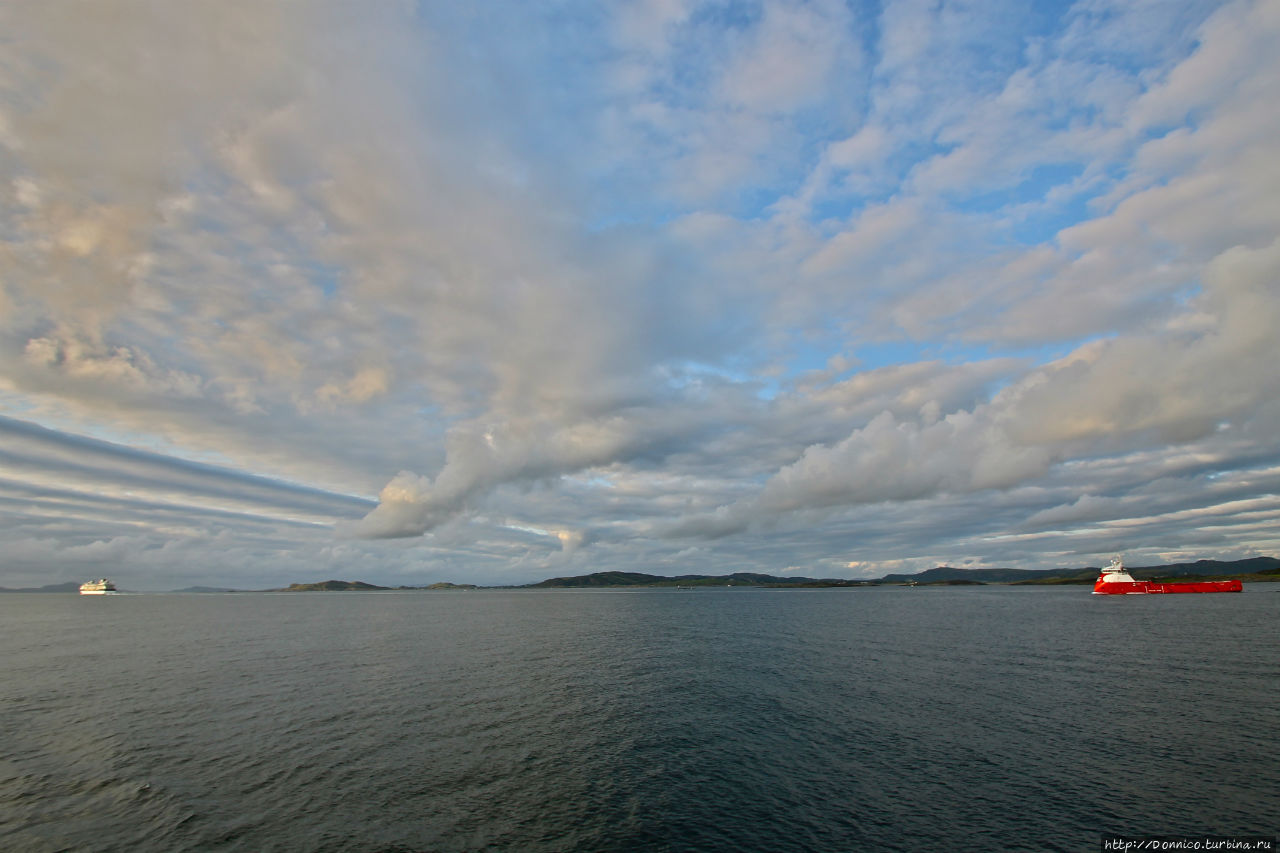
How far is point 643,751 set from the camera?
41250mm

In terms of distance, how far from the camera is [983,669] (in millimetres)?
70312

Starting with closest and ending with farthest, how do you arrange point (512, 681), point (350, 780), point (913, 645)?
point (350, 780) → point (512, 681) → point (913, 645)

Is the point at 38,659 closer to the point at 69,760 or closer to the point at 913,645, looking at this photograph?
the point at 69,760

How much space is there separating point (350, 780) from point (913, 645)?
87.5m

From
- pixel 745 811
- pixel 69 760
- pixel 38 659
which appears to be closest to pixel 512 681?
pixel 69 760

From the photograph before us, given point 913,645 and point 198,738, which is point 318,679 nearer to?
point 198,738

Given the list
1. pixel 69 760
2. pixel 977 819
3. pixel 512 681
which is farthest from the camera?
pixel 512 681

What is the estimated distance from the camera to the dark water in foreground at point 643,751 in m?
28.9

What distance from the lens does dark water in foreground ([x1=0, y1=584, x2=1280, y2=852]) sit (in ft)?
94.7

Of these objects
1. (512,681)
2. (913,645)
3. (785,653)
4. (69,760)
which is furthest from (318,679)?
(913,645)

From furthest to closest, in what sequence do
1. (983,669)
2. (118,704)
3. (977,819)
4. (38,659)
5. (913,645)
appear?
(913,645), (38,659), (983,669), (118,704), (977,819)

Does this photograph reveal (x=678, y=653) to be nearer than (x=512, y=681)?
No

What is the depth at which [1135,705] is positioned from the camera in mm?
51094

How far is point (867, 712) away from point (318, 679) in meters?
61.3
